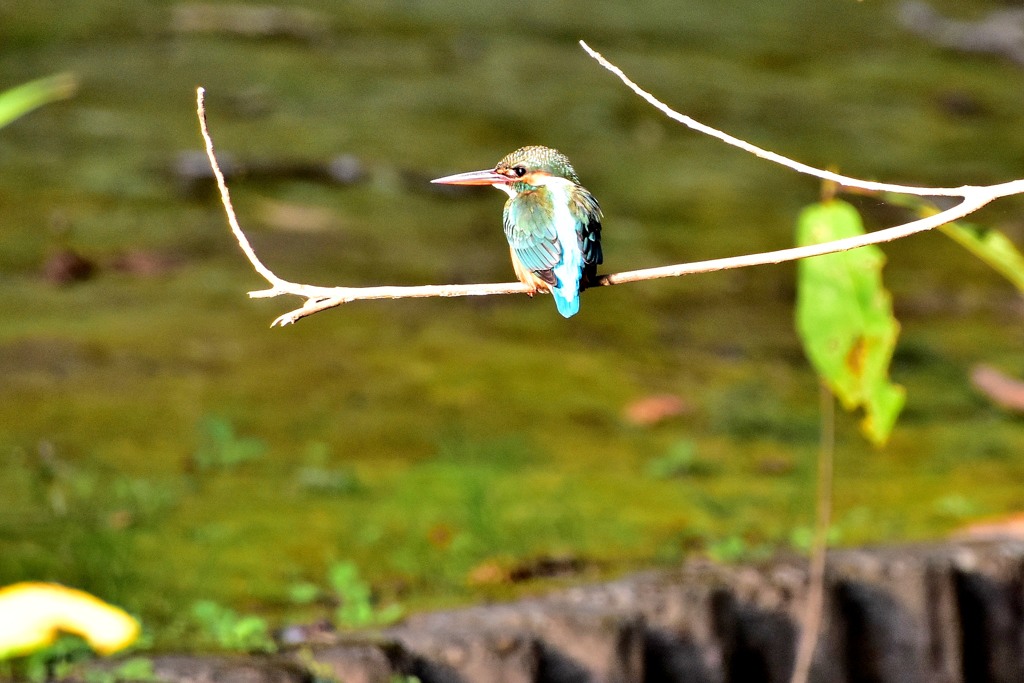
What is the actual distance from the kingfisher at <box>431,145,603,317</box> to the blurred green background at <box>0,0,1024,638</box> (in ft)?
5.00

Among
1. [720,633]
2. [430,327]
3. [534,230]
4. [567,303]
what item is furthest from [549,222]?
[430,327]

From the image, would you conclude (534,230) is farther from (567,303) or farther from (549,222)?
(567,303)

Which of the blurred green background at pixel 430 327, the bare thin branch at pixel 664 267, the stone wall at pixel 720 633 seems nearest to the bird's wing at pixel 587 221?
the bare thin branch at pixel 664 267

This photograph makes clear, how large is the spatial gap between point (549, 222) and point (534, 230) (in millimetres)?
21

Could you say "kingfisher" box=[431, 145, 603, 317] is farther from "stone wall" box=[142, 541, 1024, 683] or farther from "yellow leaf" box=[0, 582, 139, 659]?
"stone wall" box=[142, 541, 1024, 683]

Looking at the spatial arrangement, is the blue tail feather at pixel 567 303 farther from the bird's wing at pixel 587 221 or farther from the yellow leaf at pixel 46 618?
the yellow leaf at pixel 46 618

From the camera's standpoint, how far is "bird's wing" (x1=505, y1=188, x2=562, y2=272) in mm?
1494

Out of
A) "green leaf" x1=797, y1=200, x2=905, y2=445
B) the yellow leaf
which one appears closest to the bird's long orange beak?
"green leaf" x1=797, y1=200, x2=905, y2=445

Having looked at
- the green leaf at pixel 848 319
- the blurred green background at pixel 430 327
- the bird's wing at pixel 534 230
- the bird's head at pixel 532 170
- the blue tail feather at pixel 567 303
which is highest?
the bird's head at pixel 532 170

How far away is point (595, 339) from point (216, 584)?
7.72ft

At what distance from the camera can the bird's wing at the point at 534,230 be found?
1494 millimetres

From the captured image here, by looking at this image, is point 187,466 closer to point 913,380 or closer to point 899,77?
point 913,380

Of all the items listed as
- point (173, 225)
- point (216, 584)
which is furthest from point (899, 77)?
point (216, 584)

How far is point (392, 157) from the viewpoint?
6.56 m
